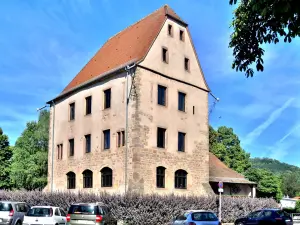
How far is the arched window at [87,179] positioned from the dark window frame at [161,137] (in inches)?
263

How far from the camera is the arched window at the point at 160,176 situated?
34812mm

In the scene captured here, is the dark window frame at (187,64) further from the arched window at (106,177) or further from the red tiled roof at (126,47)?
the arched window at (106,177)

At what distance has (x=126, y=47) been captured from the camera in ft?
131

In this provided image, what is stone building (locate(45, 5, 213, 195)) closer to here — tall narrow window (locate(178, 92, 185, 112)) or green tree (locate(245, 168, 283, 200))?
tall narrow window (locate(178, 92, 185, 112))

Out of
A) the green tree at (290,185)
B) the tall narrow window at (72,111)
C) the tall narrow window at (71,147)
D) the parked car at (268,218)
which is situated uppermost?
the tall narrow window at (72,111)

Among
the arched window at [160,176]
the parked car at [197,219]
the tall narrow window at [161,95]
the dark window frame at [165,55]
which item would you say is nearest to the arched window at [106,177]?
the arched window at [160,176]

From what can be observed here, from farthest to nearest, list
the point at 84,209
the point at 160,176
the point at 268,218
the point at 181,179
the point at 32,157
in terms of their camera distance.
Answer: the point at 32,157
the point at 181,179
the point at 160,176
the point at 268,218
the point at 84,209

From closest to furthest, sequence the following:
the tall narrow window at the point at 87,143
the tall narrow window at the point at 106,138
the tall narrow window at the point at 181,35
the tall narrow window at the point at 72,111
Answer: the tall narrow window at the point at 106,138, the tall narrow window at the point at 87,143, the tall narrow window at the point at 181,35, the tall narrow window at the point at 72,111

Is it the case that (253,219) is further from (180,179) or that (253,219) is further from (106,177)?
(106,177)

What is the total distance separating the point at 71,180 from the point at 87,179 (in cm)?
288

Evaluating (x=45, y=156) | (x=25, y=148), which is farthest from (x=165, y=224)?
(x=25, y=148)

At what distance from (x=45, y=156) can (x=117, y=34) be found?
20.2 m

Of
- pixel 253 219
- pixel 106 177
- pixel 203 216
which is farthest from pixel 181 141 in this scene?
pixel 203 216

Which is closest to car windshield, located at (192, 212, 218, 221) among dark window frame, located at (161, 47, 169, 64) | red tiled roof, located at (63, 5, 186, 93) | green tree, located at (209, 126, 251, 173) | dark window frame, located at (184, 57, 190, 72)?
red tiled roof, located at (63, 5, 186, 93)
